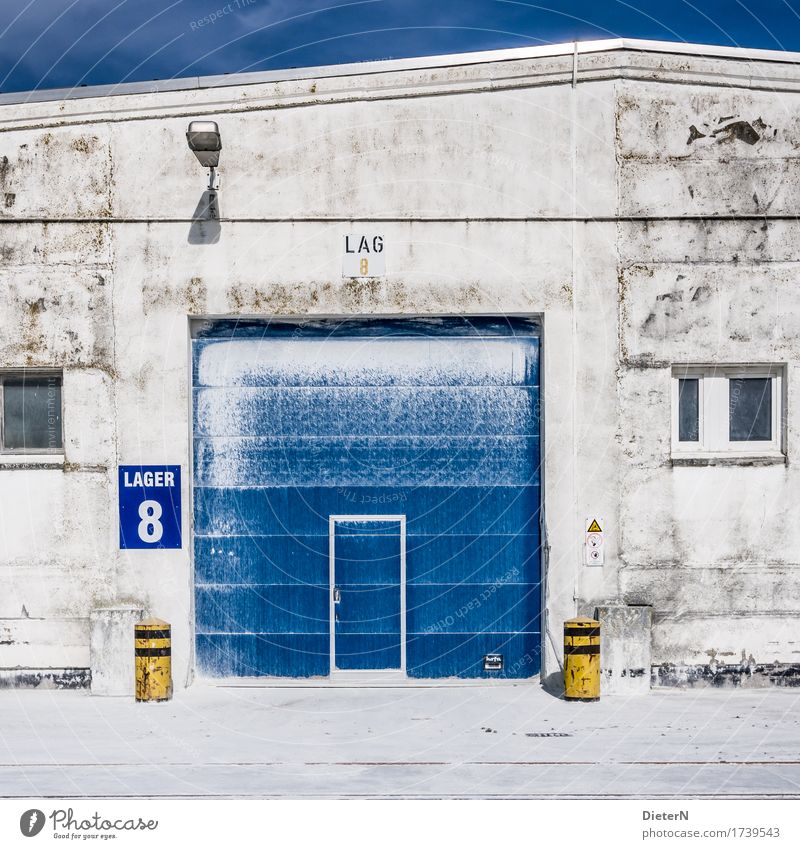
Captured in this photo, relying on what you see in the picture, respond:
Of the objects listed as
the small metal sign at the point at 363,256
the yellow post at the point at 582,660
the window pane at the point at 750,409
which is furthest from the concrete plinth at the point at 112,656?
the window pane at the point at 750,409

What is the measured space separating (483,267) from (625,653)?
14.3 feet

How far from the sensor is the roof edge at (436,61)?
11.9m

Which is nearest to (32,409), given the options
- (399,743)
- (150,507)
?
(150,507)

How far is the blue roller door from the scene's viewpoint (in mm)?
12258

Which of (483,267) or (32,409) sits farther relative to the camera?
(32,409)

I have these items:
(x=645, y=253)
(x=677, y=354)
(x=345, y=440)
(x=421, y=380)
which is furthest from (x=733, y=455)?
(x=345, y=440)

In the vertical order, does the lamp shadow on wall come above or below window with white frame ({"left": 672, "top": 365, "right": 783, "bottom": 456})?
above

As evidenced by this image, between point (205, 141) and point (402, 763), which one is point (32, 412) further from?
point (402, 763)

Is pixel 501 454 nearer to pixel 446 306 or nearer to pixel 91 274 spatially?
pixel 446 306

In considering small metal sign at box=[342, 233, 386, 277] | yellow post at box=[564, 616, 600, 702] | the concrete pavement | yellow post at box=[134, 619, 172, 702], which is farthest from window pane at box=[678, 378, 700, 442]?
yellow post at box=[134, 619, 172, 702]

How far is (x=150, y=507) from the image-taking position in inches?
475

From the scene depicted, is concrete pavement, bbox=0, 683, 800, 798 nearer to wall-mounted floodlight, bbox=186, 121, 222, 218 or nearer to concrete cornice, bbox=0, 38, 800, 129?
wall-mounted floodlight, bbox=186, 121, 222, 218

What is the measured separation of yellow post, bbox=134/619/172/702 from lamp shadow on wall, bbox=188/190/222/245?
413cm

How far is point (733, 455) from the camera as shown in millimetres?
12062
